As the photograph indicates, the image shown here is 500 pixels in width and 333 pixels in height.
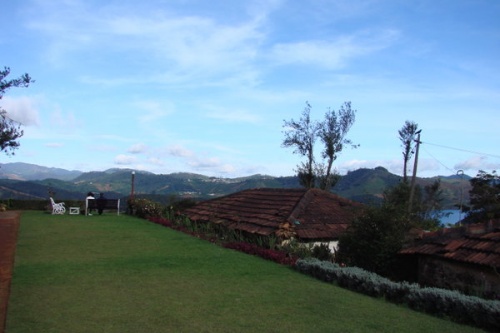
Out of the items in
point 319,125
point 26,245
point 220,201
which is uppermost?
point 319,125

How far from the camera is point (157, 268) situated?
345 inches

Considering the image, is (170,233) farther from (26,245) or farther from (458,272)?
(458,272)

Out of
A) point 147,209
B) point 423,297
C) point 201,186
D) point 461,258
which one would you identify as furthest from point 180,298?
point 201,186

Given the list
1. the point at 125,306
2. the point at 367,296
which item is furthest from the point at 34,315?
the point at 367,296

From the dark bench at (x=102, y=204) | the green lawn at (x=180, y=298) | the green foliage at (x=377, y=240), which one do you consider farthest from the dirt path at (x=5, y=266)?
the dark bench at (x=102, y=204)

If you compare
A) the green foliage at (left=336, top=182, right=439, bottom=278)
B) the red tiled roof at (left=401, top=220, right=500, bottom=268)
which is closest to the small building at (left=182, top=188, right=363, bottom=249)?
the green foliage at (left=336, top=182, right=439, bottom=278)

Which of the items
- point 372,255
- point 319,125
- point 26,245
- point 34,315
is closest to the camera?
point 34,315

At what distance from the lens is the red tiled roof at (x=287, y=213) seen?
13.0 metres

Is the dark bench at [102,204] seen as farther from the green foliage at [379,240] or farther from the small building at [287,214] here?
the green foliage at [379,240]

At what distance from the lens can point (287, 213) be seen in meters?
13.8

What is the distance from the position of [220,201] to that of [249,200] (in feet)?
6.95

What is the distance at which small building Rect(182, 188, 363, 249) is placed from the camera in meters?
12.7

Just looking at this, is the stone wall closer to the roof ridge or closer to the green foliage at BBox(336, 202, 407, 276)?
the green foliage at BBox(336, 202, 407, 276)

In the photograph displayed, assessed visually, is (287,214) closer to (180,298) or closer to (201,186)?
(180,298)
